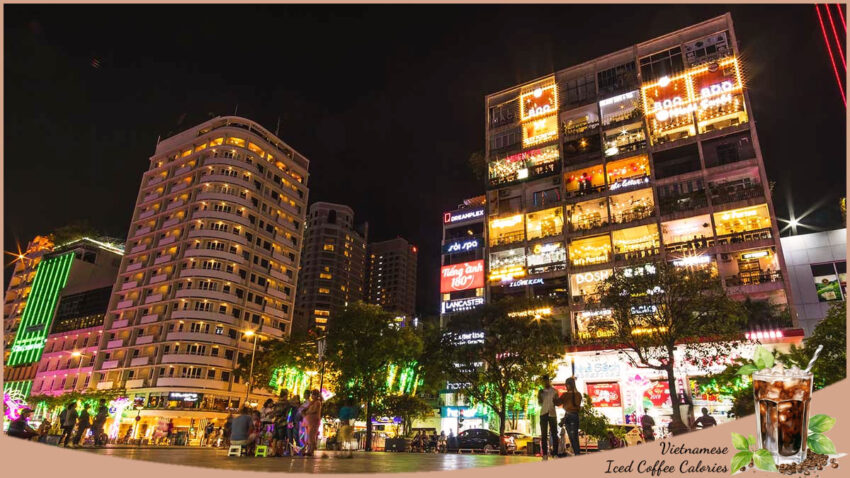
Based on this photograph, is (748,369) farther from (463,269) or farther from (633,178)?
(463,269)

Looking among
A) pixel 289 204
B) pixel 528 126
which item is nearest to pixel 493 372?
pixel 528 126

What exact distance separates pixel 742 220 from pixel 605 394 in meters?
16.2

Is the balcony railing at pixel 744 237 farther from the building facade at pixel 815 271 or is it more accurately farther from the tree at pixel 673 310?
the tree at pixel 673 310

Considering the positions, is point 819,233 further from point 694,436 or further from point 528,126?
point 694,436

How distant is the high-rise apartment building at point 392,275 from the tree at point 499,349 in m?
137

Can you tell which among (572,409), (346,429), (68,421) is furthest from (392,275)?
(572,409)

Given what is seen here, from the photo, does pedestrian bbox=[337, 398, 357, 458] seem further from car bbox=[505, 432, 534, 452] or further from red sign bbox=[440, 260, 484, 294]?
red sign bbox=[440, 260, 484, 294]

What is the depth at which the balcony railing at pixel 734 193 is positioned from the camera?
33.5 m

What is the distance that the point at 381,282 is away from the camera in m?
173

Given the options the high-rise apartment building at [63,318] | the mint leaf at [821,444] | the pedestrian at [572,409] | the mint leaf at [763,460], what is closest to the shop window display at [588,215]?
the pedestrian at [572,409]

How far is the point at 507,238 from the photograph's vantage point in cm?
4438

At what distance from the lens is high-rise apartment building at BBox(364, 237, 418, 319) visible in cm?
17075

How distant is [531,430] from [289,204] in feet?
165

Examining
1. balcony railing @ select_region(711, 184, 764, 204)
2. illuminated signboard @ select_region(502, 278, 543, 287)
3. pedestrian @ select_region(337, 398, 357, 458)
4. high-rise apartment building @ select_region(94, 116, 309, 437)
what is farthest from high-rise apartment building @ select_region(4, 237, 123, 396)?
balcony railing @ select_region(711, 184, 764, 204)
